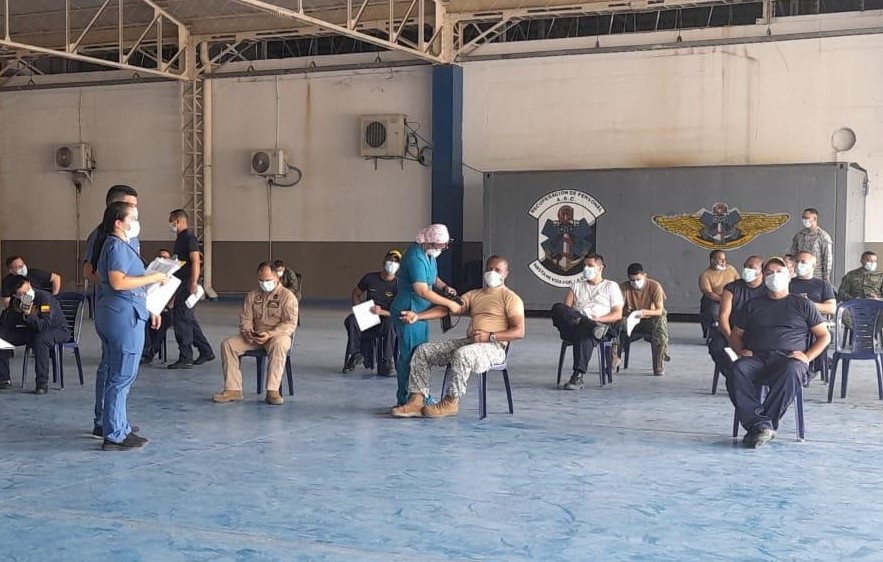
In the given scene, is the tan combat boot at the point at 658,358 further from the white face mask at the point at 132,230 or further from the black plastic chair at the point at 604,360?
the white face mask at the point at 132,230

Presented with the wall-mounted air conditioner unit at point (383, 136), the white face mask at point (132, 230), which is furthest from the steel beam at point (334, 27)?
the white face mask at point (132, 230)

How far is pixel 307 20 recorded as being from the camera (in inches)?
531

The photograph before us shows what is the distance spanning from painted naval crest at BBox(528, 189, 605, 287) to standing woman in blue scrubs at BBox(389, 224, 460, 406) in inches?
312

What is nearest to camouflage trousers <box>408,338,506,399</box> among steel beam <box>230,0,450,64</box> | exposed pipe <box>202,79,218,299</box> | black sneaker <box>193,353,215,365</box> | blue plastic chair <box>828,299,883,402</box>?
blue plastic chair <box>828,299,883,402</box>

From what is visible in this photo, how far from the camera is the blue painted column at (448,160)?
1592 centimetres

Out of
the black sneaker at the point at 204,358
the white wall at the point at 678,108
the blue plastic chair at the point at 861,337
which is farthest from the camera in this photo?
the white wall at the point at 678,108

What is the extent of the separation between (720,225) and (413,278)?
8.16 metres

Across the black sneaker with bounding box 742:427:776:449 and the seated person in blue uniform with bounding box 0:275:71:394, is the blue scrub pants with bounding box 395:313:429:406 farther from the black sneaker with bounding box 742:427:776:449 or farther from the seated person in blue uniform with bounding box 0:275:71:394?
the seated person in blue uniform with bounding box 0:275:71:394

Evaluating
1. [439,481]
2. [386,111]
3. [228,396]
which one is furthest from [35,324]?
[386,111]

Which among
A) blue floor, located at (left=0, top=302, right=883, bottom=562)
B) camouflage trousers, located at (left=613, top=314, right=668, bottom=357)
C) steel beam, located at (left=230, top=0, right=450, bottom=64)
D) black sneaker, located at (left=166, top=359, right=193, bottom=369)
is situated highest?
steel beam, located at (left=230, top=0, right=450, bottom=64)

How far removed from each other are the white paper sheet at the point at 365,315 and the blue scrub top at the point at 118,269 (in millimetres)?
2520

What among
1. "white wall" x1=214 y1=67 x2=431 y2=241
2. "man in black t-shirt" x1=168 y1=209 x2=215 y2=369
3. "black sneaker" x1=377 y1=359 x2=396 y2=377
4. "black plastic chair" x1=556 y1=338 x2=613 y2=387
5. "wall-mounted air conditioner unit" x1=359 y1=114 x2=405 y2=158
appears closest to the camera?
"black plastic chair" x1=556 y1=338 x2=613 y2=387

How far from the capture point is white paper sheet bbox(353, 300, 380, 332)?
766 cm

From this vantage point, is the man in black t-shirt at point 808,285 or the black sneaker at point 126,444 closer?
the black sneaker at point 126,444
